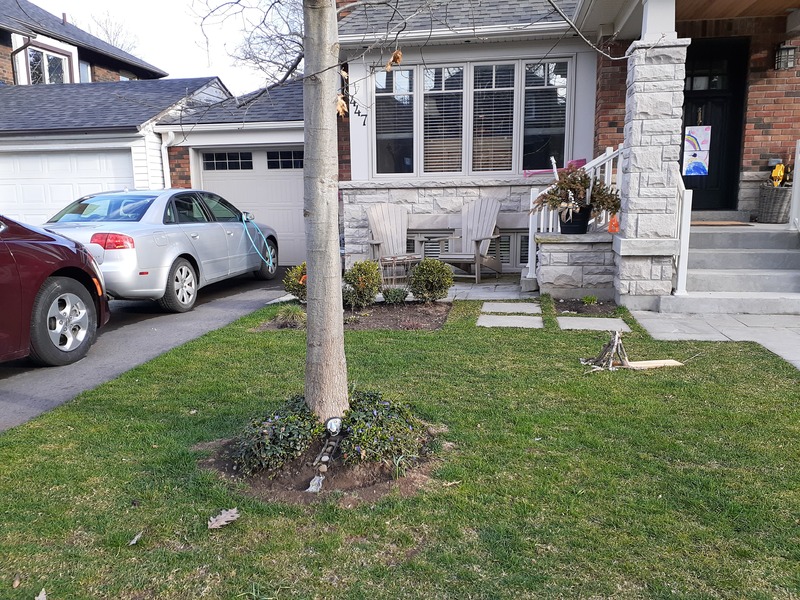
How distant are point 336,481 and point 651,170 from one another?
17.6 ft

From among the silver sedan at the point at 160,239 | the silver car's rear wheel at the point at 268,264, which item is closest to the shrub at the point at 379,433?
the silver sedan at the point at 160,239

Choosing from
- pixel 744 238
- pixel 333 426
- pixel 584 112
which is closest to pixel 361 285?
pixel 333 426

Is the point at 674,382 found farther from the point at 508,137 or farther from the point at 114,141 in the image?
the point at 114,141

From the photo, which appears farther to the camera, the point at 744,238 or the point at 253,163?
the point at 253,163

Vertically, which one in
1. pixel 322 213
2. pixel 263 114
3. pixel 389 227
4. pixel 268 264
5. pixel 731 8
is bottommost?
pixel 268 264

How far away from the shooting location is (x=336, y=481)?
3.03 meters

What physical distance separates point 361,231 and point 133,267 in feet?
13.9

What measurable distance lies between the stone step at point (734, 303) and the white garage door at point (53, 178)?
32.0 feet

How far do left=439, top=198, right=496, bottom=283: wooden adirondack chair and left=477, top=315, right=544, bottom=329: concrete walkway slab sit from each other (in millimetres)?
2379

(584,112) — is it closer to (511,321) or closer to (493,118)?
(493,118)

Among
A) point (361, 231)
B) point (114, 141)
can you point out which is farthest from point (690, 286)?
point (114, 141)

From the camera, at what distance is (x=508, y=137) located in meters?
Result: 10.0

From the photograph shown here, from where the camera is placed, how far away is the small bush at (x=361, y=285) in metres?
7.23

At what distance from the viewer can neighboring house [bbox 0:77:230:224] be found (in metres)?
11.9
